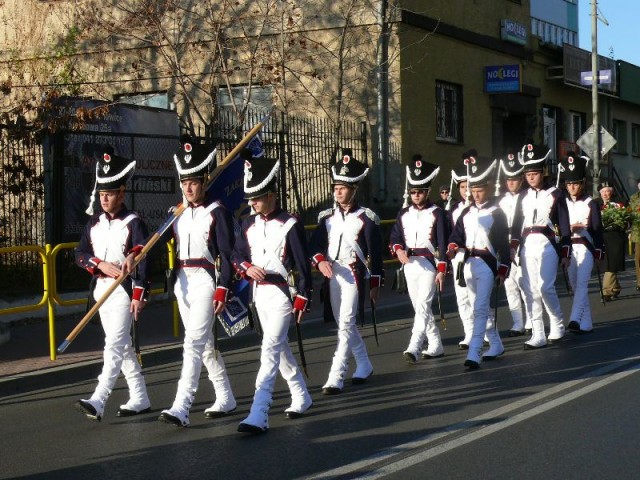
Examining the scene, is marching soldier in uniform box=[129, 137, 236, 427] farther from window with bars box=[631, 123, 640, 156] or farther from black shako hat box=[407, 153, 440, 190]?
window with bars box=[631, 123, 640, 156]

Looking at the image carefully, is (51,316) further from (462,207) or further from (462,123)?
(462,123)

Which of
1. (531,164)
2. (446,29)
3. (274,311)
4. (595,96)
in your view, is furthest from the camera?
(595,96)

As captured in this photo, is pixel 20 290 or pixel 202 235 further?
pixel 20 290

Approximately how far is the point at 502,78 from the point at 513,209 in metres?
16.2

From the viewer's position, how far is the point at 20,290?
51.1ft

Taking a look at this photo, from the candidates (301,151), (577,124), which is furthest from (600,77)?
(301,151)

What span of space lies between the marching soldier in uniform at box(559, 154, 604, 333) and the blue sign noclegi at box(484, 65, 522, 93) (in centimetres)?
1461

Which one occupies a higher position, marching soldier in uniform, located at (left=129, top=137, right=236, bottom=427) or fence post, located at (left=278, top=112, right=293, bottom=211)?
fence post, located at (left=278, top=112, right=293, bottom=211)

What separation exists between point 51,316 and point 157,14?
11372 millimetres

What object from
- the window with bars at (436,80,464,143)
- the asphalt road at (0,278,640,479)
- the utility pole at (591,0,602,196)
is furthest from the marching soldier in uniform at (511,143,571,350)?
the utility pole at (591,0,602,196)

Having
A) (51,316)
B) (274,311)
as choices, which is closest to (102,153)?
(274,311)

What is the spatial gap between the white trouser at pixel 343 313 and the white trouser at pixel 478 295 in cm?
143

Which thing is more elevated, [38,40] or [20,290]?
[38,40]

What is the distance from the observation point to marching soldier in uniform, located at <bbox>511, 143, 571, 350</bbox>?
504 inches
